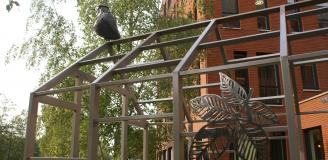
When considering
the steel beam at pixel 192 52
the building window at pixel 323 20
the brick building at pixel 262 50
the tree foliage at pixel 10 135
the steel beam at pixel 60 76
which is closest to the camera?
the steel beam at pixel 192 52

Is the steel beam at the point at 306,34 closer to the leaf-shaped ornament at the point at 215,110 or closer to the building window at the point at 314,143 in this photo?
the leaf-shaped ornament at the point at 215,110

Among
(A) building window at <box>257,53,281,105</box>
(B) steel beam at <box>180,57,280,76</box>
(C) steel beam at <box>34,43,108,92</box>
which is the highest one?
(A) building window at <box>257,53,281,105</box>

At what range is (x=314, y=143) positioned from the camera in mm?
12453

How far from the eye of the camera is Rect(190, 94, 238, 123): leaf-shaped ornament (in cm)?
297

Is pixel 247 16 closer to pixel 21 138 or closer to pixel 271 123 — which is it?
pixel 271 123

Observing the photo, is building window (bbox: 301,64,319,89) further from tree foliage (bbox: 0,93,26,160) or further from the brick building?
tree foliage (bbox: 0,93,26,160)

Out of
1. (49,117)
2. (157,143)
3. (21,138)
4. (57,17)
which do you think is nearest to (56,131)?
(49,117)

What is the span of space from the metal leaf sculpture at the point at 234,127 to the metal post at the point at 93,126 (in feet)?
3.09

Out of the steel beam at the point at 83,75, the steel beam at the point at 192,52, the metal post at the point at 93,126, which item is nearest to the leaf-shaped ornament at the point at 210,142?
the steel beam at the point at 192,52

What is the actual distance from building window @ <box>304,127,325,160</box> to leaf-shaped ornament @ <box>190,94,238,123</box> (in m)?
9.93

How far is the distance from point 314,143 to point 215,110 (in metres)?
10.7

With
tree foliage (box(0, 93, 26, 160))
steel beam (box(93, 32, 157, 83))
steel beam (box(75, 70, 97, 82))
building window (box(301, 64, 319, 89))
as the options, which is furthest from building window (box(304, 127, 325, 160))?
tree foliage (box(0, 93, 26, 160))

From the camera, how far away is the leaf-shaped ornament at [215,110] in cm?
297

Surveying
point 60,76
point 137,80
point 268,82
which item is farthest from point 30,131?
point 268,82
